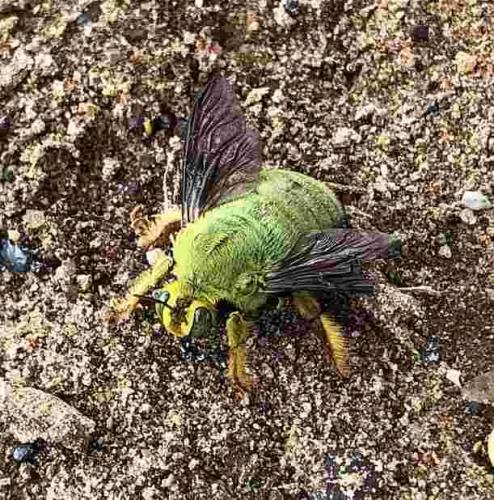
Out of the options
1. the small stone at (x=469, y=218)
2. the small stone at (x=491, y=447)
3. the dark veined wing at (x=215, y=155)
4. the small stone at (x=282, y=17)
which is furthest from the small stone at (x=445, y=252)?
the small stone at (x=282, y=17)

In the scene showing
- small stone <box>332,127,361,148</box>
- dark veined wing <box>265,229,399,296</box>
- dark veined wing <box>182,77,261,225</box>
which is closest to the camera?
dark veined wing <box>265,229,399,296</box>

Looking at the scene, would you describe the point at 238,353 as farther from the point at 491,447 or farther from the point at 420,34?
the point at 420,34

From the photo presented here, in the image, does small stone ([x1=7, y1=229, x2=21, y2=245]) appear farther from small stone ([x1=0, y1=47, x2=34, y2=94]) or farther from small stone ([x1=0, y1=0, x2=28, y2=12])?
small stone ([x1=0, y1=0, x2=28, y2=12])

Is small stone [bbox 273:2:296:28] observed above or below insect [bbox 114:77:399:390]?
above

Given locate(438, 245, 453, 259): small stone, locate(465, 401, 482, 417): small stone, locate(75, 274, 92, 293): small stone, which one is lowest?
locate(465, 401, 482, 417): small stone

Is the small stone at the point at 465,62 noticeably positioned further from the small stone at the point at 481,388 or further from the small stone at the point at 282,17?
the small stone at the point at 481,388

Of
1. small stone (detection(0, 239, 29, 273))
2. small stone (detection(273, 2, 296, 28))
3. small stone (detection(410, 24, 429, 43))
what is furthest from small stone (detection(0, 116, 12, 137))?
small stone (detection(410, 24, 429, 43))
